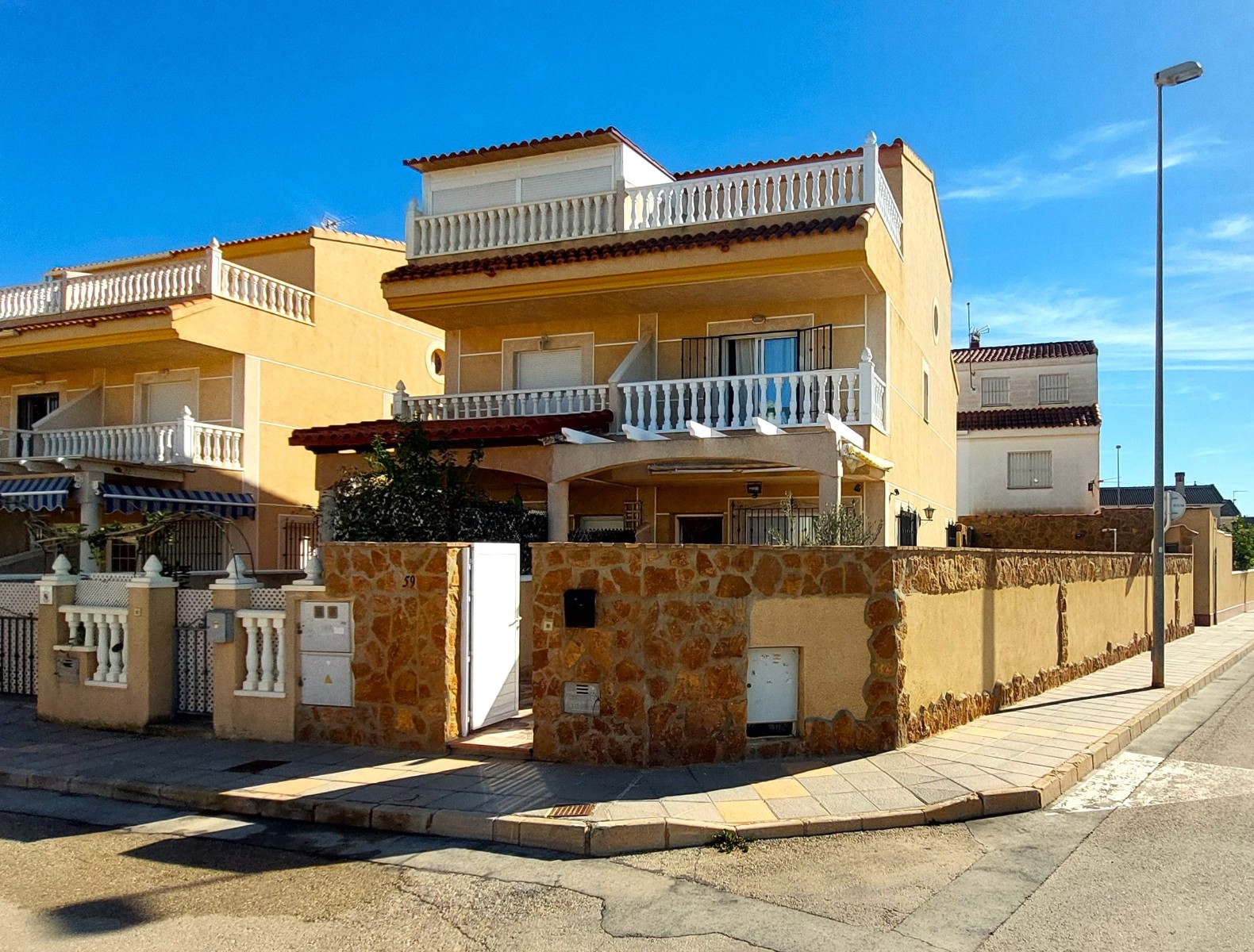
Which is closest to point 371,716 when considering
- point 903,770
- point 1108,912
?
point 903,770

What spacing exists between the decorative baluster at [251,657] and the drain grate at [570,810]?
432 centimetres

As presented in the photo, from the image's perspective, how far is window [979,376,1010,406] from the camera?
43125 millimetres

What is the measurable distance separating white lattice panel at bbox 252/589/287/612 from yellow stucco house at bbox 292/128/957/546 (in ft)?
18.0

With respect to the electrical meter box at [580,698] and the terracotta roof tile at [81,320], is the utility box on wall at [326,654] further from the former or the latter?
the terracotta roof tile at [81,320]

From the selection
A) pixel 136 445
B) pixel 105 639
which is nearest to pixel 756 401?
pixel 105 639

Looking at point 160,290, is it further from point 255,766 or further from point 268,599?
point 255,766

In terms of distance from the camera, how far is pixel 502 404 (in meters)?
18.0

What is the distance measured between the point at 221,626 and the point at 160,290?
47.7 feet

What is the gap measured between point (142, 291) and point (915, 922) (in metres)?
22.0

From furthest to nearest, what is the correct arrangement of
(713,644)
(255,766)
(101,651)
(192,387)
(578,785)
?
(192,387) → (101,651) → (255,766) → (713,644) → (578,785)

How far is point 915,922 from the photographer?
5617 mm

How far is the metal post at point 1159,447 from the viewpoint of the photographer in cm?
1435

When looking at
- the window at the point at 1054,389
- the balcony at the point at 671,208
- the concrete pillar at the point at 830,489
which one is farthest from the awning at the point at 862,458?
the window at the point at 1054,389

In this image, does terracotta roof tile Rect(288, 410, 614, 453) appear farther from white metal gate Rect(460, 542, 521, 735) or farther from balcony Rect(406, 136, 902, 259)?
white metal gate Rect(460, 542, 521, 735)
